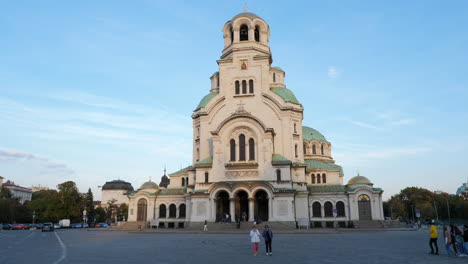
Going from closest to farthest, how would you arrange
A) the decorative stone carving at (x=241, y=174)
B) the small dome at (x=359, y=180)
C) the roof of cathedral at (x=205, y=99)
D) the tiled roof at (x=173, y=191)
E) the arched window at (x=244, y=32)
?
1. the decorative stone carving at (x=241, y=174)
2. the small dome at (x=359, y=180)
3. the tiled roof at (x=173, y=191)
4. the arched window at (x=244, y=32)
5. the roof of cathedral at (x=205, y=99)

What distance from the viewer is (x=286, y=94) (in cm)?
5078

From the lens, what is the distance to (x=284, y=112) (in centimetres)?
4788

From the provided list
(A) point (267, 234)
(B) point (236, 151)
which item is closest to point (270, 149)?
(B) point (236, 151)

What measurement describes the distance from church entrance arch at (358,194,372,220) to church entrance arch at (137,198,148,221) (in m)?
27.8

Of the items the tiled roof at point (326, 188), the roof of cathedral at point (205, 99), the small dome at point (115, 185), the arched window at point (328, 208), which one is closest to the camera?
the arched window at point (328, 208)

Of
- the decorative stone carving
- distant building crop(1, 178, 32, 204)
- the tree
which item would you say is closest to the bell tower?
the decorative stone carving

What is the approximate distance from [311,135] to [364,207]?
18014 mm

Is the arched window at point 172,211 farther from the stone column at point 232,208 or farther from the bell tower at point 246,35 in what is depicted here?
the bell tower at point 246,35

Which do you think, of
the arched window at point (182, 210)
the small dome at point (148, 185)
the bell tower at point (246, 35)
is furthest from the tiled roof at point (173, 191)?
the bell tower at point (246, 35)

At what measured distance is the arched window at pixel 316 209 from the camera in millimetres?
45844

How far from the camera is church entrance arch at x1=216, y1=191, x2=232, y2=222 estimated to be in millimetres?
44438

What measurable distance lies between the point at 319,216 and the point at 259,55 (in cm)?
2208

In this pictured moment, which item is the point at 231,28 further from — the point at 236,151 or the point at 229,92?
the point at 236,151

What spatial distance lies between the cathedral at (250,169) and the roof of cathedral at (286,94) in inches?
7.8
